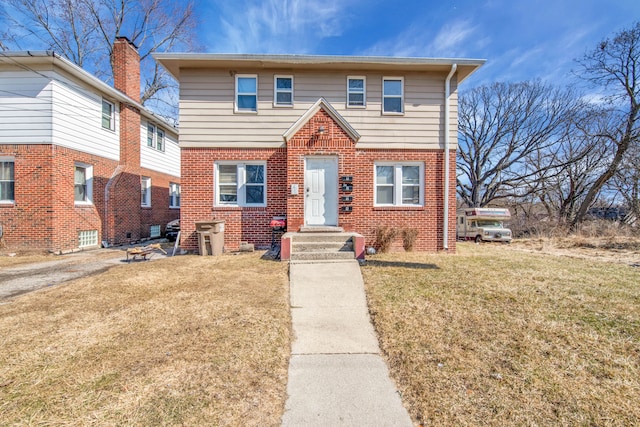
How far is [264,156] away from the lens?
30.3 feet

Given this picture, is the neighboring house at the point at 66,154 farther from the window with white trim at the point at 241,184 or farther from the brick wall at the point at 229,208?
the window with white trim at the point at 241,184

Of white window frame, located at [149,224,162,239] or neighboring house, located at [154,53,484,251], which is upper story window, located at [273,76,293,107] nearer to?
neighboring house, located at [154,53,484,251]

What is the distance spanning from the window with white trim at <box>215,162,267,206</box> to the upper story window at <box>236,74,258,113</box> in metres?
1.85

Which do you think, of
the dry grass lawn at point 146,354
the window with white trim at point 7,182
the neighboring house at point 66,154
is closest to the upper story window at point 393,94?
the dry grass lawn at point 146,354

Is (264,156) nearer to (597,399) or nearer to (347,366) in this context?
(347,366)

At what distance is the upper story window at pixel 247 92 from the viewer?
9.23m

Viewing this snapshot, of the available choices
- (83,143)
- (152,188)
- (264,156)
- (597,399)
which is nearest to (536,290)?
(597,399)

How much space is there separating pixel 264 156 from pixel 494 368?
8.04 m

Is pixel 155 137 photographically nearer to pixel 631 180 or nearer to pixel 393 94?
pixel 393 94

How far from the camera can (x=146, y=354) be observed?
3.12 meters

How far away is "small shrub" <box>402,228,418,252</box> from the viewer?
9.04m

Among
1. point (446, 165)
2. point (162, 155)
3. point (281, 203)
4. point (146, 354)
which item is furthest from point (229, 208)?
point (162, 155)

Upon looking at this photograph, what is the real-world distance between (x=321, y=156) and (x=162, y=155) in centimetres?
1115

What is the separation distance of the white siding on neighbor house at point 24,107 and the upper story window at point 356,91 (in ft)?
32.2
